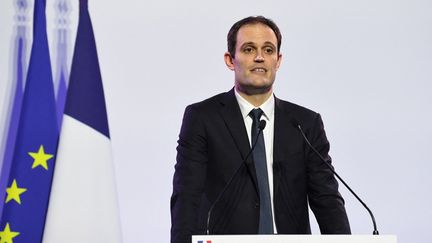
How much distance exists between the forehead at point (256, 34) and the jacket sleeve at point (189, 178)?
36 cm

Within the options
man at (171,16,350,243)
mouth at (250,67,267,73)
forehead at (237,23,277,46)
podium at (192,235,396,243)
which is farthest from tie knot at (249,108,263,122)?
podium at (192,235,396,243)

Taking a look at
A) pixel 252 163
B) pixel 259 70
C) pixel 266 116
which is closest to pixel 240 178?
pixel 252 163

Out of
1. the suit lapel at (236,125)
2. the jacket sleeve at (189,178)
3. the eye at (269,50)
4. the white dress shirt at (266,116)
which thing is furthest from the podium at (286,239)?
the eye at (269,50)

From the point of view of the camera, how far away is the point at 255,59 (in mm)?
2750

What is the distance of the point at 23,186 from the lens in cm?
303

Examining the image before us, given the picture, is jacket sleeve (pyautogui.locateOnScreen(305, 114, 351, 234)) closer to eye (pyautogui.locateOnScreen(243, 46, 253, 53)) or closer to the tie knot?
the tie knot

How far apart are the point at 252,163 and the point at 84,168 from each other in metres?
0.70

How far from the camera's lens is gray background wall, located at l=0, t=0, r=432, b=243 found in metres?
3.28

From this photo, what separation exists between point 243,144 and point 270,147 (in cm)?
13

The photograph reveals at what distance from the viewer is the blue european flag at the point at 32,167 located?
118 inches

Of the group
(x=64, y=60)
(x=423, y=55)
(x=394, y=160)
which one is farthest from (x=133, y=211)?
(x=423, y=55)

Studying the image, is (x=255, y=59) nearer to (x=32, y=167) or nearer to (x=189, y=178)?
(x=189, y=178)

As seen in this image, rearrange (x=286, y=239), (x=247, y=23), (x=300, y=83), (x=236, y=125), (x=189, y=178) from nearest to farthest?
1. (x=286, y=239)
2. (x=189, y=178)
3. (x=236, y=125)
4. (x=247, y=23)
5. (x=300, y=83)

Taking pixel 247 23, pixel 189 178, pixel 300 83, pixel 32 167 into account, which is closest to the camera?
pixel 189 178
